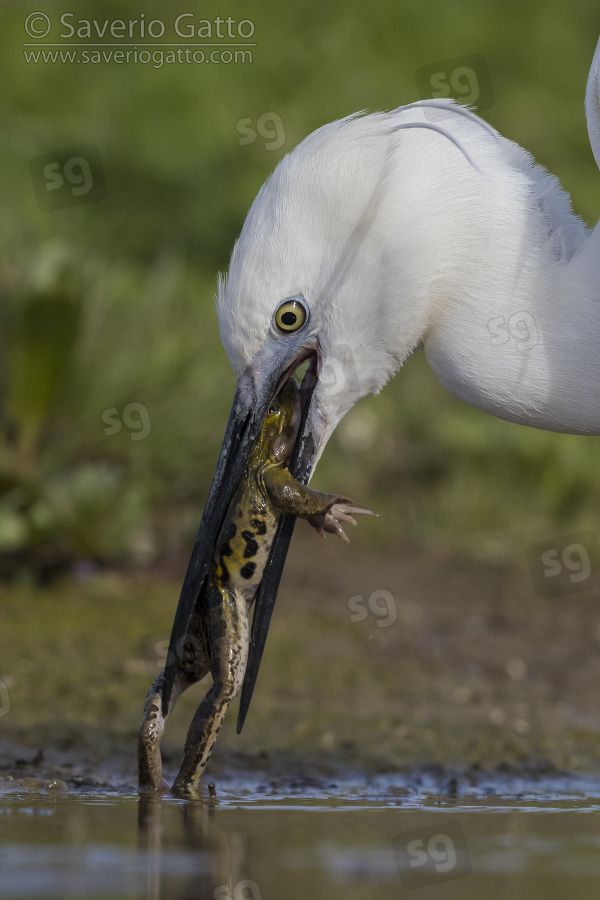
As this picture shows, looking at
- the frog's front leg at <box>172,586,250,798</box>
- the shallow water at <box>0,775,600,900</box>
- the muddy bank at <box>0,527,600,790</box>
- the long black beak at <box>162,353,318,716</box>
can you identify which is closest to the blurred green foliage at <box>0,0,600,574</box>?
the muddy bank at <box>0,527,600,790</box>

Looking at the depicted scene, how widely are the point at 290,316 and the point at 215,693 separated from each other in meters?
1.13

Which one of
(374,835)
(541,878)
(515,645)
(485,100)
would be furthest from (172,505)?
(485,100)

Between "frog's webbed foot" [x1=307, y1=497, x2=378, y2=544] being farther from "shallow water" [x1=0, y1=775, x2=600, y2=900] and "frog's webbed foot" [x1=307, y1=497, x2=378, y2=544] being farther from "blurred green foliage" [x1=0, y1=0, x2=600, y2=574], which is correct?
"blurred green foliage" [x1=0, y1=0, x2=600, y2=574]

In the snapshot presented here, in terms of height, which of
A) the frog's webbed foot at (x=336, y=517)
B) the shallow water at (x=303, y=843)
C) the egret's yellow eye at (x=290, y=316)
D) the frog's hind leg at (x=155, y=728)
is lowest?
the shallow water at (x=303, y=843)

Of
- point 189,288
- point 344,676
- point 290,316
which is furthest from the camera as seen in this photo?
point 189,288

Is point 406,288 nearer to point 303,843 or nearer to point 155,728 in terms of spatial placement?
point 155,728

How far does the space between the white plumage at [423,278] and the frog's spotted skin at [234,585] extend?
161 mm

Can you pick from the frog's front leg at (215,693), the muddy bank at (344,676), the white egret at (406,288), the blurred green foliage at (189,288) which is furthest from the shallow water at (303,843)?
the blurred green foliage at (189,288)

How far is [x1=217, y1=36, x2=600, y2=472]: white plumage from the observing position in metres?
3.97

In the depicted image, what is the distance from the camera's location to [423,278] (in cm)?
403

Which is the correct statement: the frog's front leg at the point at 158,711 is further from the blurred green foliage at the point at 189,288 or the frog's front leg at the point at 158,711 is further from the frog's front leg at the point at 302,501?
the blurred green foliage at the point at 189,288

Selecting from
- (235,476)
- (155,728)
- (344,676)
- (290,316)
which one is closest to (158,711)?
(155,728)

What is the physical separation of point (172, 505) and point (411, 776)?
2.49 meters

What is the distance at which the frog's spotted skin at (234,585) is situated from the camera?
4.00 meters
